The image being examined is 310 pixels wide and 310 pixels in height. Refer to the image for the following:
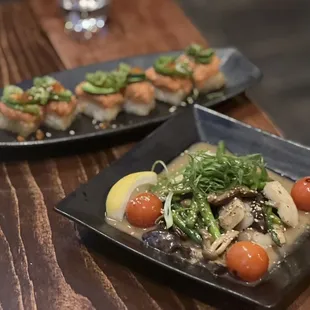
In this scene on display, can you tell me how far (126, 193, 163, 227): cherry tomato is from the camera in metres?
1.33

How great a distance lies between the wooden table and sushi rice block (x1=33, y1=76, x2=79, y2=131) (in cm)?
11

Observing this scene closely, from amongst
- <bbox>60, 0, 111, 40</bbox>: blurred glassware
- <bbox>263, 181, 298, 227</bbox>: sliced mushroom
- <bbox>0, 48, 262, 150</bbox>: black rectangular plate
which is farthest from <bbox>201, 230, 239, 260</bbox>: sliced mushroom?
<bbox>60, 0, 111, 40</bbox>: blurred glassware

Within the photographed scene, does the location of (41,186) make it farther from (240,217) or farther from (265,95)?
(265,95)

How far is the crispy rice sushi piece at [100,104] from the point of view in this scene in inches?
68.1

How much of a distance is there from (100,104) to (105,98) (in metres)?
0.02

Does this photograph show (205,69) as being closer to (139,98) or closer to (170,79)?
(170,79)

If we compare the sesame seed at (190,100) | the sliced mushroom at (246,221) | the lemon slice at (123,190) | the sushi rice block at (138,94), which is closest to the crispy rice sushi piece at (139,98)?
the sushi rice block at (138,94)

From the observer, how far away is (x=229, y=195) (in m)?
1.33

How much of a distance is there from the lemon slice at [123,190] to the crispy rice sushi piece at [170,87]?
418 mm

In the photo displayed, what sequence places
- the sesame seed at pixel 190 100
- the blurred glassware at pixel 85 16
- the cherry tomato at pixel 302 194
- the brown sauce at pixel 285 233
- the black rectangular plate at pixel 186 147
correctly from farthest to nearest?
the blurred glassware at pixel 85 16 → the sesame seed at pixel 190 100 → the cherry tomato at pixel 302 194 → the brown sauce at pixel 285 233 → the black rectangular plate at pixel 186 147

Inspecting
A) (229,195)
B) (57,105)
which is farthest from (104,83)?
(229,195)

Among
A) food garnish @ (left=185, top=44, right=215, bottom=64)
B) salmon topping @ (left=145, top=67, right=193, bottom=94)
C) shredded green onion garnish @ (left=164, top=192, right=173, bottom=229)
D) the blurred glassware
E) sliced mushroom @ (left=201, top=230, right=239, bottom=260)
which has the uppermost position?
food garnish @ (left=185, top=44, right=215, bottom=64)

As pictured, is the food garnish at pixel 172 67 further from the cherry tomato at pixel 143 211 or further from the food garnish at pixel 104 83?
the cherry tomato at pixel 143 211

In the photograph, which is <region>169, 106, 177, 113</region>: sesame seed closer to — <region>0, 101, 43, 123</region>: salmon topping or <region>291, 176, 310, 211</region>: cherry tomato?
<region>0, 101, 43, 123</region>: salmon topping
